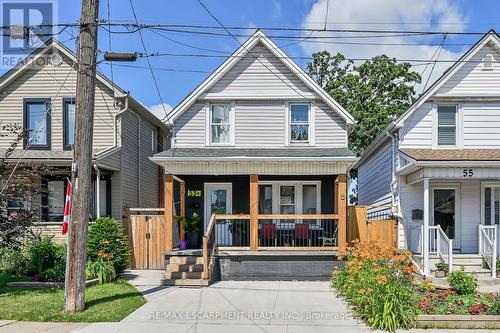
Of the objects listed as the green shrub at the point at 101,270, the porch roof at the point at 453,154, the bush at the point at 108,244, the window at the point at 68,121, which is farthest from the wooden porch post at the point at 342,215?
the window at the point at 68,121

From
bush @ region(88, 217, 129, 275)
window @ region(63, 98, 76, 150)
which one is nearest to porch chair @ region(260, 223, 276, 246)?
bush @ region(88, 217, 129, 275)

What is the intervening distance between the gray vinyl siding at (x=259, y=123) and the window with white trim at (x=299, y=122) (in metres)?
0.32

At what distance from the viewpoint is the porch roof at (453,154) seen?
1339 cm

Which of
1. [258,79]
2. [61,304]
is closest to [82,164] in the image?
[61,304]

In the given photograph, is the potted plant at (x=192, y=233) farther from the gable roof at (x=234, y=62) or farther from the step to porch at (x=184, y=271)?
the gable roof at (x=234, y=62)

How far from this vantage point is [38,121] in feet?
57.1

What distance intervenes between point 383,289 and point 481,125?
922 cm

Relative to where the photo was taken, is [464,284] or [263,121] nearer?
[464,284]

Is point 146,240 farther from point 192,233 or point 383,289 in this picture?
point 383,289

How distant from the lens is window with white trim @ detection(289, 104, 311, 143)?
15703mm

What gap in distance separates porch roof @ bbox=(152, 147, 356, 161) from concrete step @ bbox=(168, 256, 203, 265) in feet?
9.79

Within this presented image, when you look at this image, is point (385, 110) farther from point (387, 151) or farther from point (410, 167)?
point (410, 167)

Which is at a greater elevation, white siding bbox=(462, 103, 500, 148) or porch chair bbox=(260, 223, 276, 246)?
white siding bbox=(462, 103, 500, 148)

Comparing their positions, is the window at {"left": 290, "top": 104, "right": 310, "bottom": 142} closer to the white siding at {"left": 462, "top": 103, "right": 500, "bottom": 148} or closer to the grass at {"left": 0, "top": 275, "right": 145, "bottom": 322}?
the white siding at {"left": 462, "top": 103, "right": 500, "bottom": 148}
